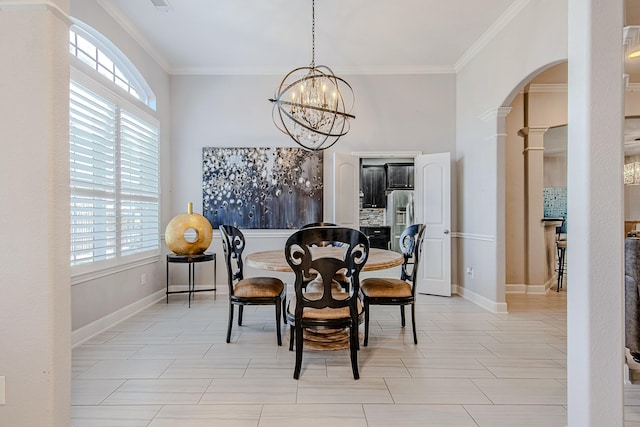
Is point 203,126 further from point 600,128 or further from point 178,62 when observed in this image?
point 600,128

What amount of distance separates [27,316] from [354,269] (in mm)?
1711

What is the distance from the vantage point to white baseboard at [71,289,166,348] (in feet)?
9.91

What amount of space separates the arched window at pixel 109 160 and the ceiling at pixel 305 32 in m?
0.53

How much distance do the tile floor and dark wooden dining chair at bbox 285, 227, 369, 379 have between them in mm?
279

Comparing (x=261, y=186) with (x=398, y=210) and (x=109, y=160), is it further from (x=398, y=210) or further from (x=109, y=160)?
(x=398, y=210)

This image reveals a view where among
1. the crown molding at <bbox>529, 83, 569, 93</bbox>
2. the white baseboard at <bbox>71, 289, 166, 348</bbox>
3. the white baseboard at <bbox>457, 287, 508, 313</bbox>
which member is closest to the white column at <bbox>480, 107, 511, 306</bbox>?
the white baseboard at <bbox>457, 287, 508, 313</bbox>

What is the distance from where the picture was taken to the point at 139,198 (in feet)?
13.4

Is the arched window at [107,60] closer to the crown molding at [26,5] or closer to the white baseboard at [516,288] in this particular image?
the crown molding at [26,5]

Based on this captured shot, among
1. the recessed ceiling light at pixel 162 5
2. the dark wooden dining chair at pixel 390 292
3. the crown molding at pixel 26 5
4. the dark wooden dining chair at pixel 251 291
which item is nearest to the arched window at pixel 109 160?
the recessed ceiling light at pixel 162 5

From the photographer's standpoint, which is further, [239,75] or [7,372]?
[239,75]

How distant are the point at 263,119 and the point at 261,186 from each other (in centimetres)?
97

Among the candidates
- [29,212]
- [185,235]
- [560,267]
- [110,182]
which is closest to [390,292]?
[29,212]

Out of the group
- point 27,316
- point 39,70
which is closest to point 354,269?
point 27,316

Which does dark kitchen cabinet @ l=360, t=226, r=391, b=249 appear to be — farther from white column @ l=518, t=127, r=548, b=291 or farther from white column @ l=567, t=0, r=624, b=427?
white column @ l=567, t=0, r=624, b=427
